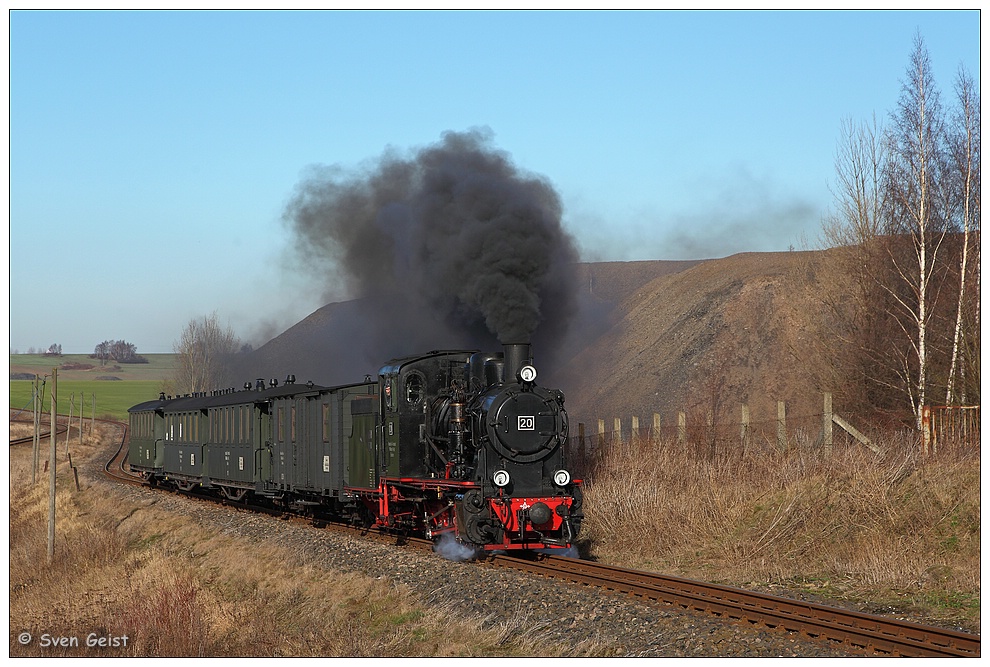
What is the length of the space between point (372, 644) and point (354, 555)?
19.0 ft

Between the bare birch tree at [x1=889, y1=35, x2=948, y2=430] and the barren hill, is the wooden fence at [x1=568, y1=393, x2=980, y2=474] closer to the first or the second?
the bare birch tree at [x1=889, y1=35, x2=948, y2=430]

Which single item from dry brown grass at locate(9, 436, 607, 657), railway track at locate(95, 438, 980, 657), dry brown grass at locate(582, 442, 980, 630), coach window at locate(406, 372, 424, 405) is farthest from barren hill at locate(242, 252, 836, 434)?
railway track at locate(95, 438, 980, 657)

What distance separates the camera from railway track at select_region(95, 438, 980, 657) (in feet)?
29.8

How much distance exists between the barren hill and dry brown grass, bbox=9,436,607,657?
16.1m

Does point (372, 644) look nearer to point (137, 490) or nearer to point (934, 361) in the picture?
point (934, 361)

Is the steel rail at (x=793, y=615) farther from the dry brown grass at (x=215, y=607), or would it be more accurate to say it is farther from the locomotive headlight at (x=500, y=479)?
the dry brown grass at (x=215, y=607)

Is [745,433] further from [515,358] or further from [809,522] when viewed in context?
[515,358]

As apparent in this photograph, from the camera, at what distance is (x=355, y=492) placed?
18.3 m

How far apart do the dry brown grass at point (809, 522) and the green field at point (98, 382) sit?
7332 cm

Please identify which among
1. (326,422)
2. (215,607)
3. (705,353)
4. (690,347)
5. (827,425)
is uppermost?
(690,347)

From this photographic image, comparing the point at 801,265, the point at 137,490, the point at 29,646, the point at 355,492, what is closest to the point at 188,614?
the point at 29,646

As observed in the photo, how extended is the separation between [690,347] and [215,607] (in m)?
43.8

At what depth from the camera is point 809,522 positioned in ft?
49.0

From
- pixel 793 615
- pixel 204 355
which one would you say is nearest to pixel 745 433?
pixel 793 615
